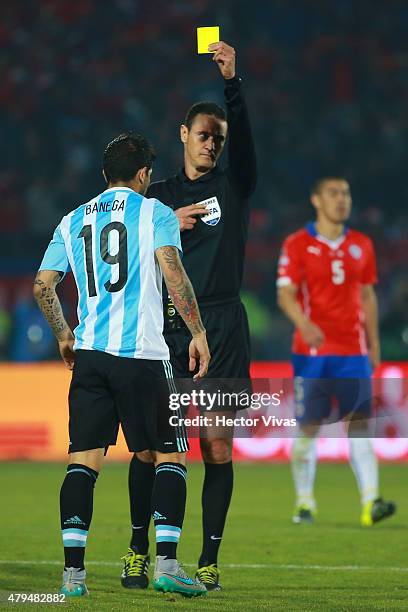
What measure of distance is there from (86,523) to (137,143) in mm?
1511

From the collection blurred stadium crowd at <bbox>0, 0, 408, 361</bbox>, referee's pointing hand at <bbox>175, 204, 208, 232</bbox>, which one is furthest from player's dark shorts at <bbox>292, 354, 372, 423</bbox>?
blurred stadium crowd at <bbox>0, 0, 408, 361</bbox>

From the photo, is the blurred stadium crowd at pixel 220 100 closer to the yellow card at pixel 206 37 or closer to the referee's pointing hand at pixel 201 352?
the yellow card at pixel 206 37

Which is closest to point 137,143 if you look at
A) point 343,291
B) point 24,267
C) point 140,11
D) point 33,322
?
point 343,291

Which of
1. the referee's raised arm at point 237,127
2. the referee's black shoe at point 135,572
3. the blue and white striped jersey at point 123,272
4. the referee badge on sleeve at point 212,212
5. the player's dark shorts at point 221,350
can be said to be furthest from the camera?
the referee badge on sleeve at point 212,212

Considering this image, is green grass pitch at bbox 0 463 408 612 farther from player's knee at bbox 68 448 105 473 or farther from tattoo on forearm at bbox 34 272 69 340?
tattoo on forearm at bbox 34 272 69 340

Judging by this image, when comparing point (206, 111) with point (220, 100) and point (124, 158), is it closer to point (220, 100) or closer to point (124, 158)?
point (124, 158)

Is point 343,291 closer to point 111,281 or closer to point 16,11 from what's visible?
point 111,281

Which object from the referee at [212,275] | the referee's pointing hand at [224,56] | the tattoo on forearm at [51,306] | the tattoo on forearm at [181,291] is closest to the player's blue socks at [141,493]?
the referee at [212,275]

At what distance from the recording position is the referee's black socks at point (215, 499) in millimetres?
5422

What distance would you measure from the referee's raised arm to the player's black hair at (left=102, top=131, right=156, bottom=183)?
0.48 m

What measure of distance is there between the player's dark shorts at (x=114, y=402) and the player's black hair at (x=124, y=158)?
73 centimetres

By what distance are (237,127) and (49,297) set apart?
1103mm

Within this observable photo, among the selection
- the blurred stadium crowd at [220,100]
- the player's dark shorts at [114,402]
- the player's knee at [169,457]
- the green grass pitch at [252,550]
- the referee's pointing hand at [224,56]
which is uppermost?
the blurred stadium crowd at [220,100]

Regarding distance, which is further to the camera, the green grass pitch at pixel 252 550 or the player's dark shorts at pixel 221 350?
the player's dark shorts at pixel 221 350
